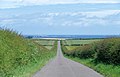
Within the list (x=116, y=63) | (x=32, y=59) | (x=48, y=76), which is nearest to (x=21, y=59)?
(x=48, y=76)

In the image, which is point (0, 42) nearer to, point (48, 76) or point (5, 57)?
point (5, 57)

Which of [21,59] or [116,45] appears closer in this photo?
[21,59]

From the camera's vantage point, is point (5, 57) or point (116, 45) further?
point (116, 45)

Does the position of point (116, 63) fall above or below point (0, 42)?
below

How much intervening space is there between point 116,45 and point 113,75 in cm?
839

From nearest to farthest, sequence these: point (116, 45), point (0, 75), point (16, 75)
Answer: point (0, 75) < point (16, 75) < point (116, 45)

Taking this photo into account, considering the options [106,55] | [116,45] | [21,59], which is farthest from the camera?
[106,55]

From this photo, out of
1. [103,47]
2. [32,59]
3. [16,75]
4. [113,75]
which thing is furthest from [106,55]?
[16,75]

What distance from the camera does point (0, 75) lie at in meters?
A: 21.6

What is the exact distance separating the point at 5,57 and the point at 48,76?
4.56m

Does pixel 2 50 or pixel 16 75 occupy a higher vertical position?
pixel 2 50

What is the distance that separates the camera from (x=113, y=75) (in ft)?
86.4

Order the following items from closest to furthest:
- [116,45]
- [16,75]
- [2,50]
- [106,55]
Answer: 1. [2,50]
2. [16,75]
3. [116,45]
4. [106,55]

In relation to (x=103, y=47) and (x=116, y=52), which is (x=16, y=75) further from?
(x=103, y=47)
